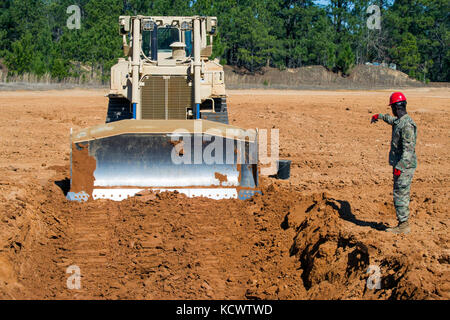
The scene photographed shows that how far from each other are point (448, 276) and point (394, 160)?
201cm

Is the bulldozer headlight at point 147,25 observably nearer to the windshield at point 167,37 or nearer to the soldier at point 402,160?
the windshield at point 167,37

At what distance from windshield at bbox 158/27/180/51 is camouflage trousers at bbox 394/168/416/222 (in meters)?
5.93

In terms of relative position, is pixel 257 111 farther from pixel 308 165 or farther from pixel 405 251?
pixel 405 251

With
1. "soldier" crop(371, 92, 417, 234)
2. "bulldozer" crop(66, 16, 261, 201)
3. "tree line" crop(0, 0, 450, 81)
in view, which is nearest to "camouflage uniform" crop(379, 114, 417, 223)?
"soldier" crop(371, 92, 417, 234)

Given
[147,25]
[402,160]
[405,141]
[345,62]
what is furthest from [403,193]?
[345,62]

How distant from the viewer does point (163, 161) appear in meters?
8.50

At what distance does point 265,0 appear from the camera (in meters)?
52.2

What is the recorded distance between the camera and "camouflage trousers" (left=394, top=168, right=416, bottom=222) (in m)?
6.79

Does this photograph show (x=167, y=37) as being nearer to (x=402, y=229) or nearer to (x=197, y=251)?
(x=197, y=251)

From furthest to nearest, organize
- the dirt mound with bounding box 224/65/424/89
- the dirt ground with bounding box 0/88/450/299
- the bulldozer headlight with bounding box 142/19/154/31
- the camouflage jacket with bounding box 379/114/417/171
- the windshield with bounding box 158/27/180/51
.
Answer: the dirt mound with bounding box 224/65/424/89 < the windshield with bounding box 158/27/180/51 < the bulldozer headlight with bounding box 142/19/154/31 < the camouflage jacket with bounding box 379/114/417/171 < the dirt ground with bounding box 0/88/450/299

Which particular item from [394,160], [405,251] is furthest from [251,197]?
[405,251]

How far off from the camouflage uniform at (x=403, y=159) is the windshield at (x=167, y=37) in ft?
18.6

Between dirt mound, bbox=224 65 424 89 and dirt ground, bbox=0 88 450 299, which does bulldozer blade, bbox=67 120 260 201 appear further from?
dirt mound, bbox=224 65 424 89

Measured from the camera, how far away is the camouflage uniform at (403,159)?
677cm
